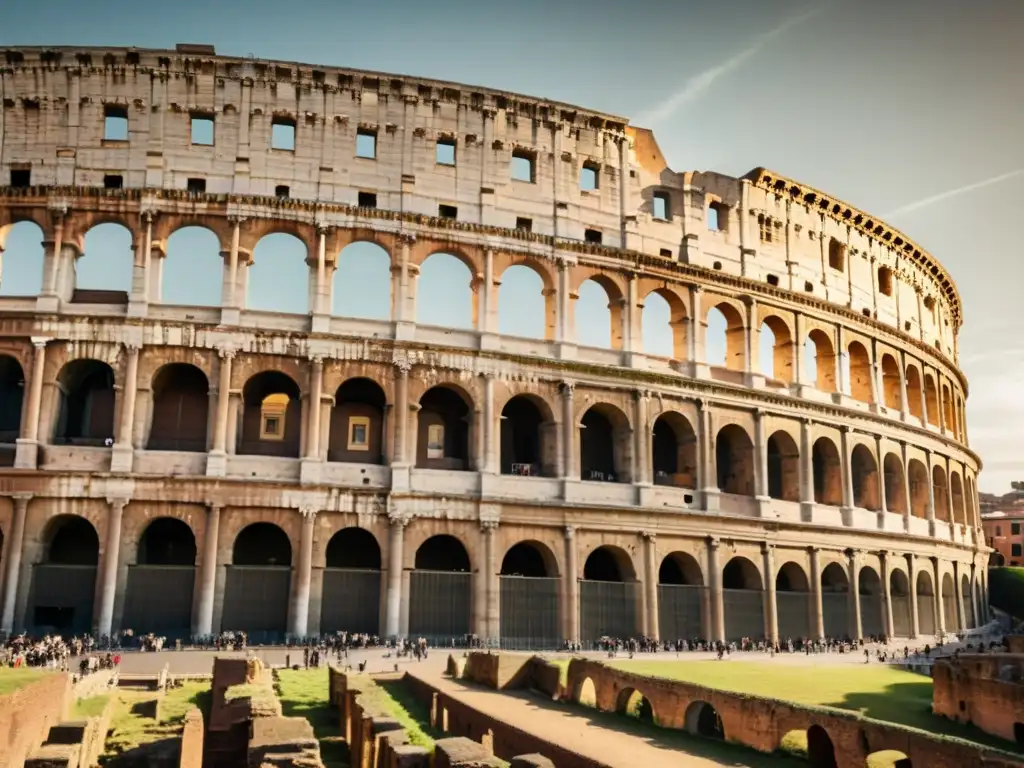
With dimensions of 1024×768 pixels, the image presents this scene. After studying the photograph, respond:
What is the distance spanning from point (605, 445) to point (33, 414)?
16857 mm

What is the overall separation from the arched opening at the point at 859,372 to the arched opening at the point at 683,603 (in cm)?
1178

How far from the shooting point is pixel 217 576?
25.8 m

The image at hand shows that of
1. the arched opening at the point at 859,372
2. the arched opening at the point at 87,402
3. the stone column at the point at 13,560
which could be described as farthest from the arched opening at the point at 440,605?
the arched opening at the point at 859,372

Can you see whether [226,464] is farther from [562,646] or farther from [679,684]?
[679,684]

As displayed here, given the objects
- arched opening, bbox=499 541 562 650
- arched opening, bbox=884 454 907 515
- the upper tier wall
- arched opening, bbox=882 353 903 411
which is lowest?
arched opening, bbox=499 541 562 650

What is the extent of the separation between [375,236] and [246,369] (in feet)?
18.1

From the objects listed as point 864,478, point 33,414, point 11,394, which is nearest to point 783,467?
point 864,478

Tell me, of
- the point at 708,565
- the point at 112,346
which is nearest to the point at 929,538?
the point at 708,565

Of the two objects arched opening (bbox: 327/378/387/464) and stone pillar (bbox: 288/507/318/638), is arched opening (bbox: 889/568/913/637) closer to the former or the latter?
arched opening (bbox: 327/378/387/464)

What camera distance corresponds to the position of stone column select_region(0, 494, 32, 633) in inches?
965

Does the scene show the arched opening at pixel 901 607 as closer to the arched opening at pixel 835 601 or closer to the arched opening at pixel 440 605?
the arched opening at pixel 835 601

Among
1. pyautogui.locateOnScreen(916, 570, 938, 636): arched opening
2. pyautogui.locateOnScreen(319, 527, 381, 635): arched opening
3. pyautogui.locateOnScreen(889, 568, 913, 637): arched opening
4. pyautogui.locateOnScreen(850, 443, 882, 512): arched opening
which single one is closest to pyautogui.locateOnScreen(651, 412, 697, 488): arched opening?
pyautogui.locateOnScreen(850, 443, 882, 512): arched opening

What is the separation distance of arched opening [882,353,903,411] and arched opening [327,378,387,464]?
21.5 meters

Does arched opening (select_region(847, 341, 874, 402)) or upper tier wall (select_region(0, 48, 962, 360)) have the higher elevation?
upper tier wall (select_region(0, 48, 962, 360))
